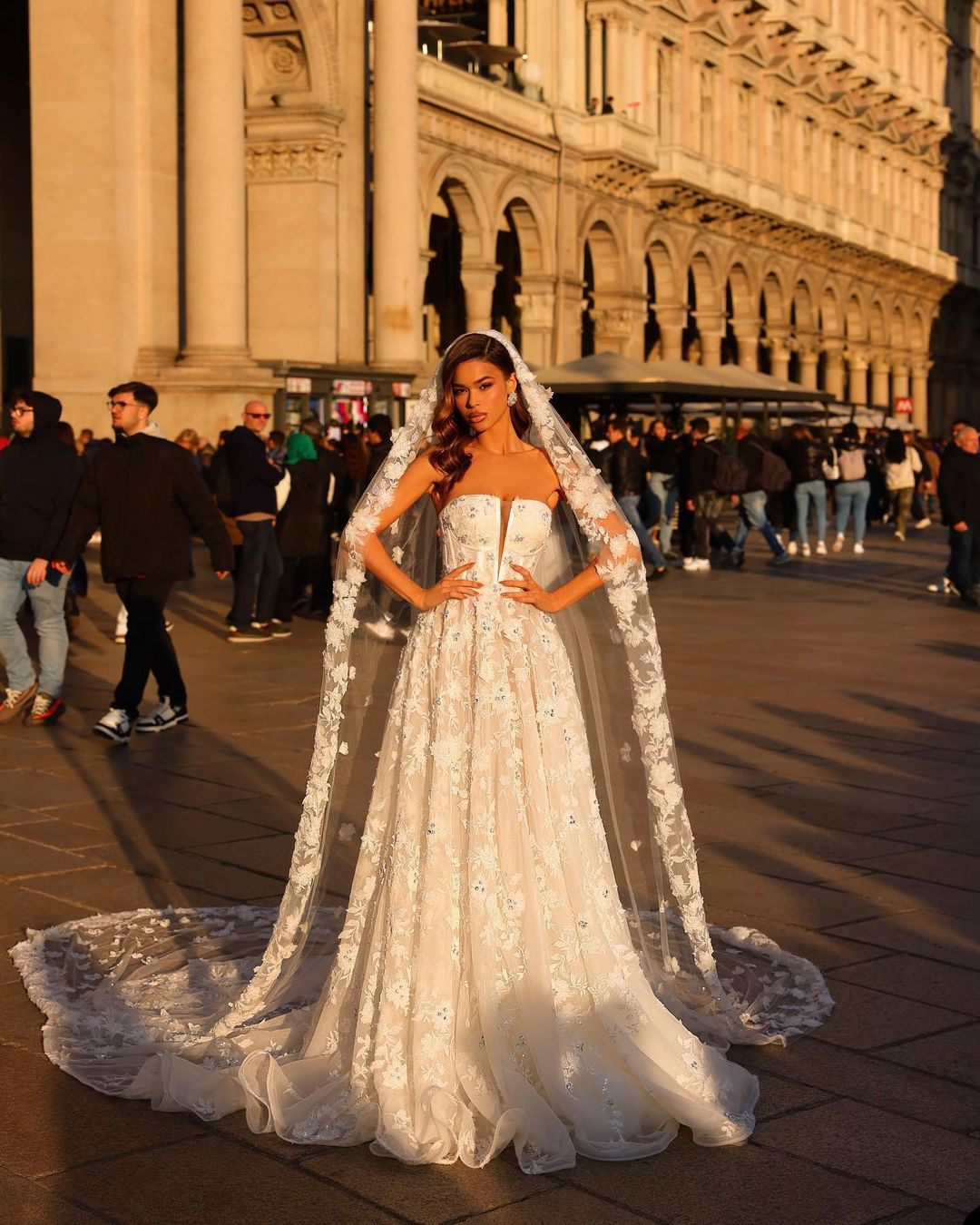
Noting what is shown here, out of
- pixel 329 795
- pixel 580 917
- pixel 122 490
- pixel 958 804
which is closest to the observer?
pixel 580 917

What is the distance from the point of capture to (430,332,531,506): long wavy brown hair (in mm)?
4453

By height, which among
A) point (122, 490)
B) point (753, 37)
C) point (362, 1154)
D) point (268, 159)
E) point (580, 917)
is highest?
point (753, 37)

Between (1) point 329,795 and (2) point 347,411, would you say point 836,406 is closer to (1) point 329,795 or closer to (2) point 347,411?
(2) point 347,411

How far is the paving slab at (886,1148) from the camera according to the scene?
3.82 meters

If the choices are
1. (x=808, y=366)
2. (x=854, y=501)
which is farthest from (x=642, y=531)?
(x=808, y=366)

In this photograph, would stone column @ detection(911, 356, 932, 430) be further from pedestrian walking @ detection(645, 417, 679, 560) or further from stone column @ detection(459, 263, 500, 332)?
pedestrian walking @ detection(645, 417, 679, 560)

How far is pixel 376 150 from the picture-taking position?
2781 centimetres

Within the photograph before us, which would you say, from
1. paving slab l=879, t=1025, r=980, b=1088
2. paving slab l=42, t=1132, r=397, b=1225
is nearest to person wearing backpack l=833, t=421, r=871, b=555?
paving slab l=879, t=1025, r=980, b=1088

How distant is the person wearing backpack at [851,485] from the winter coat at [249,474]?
1173cm

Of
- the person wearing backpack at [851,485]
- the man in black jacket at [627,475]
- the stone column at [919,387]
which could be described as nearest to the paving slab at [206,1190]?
the man in black jacket at [627,475]

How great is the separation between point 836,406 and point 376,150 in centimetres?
1566

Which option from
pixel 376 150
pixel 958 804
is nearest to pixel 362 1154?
pixel 958 804

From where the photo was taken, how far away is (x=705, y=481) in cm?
2108

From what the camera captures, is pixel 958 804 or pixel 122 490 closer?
pixel 958 804
